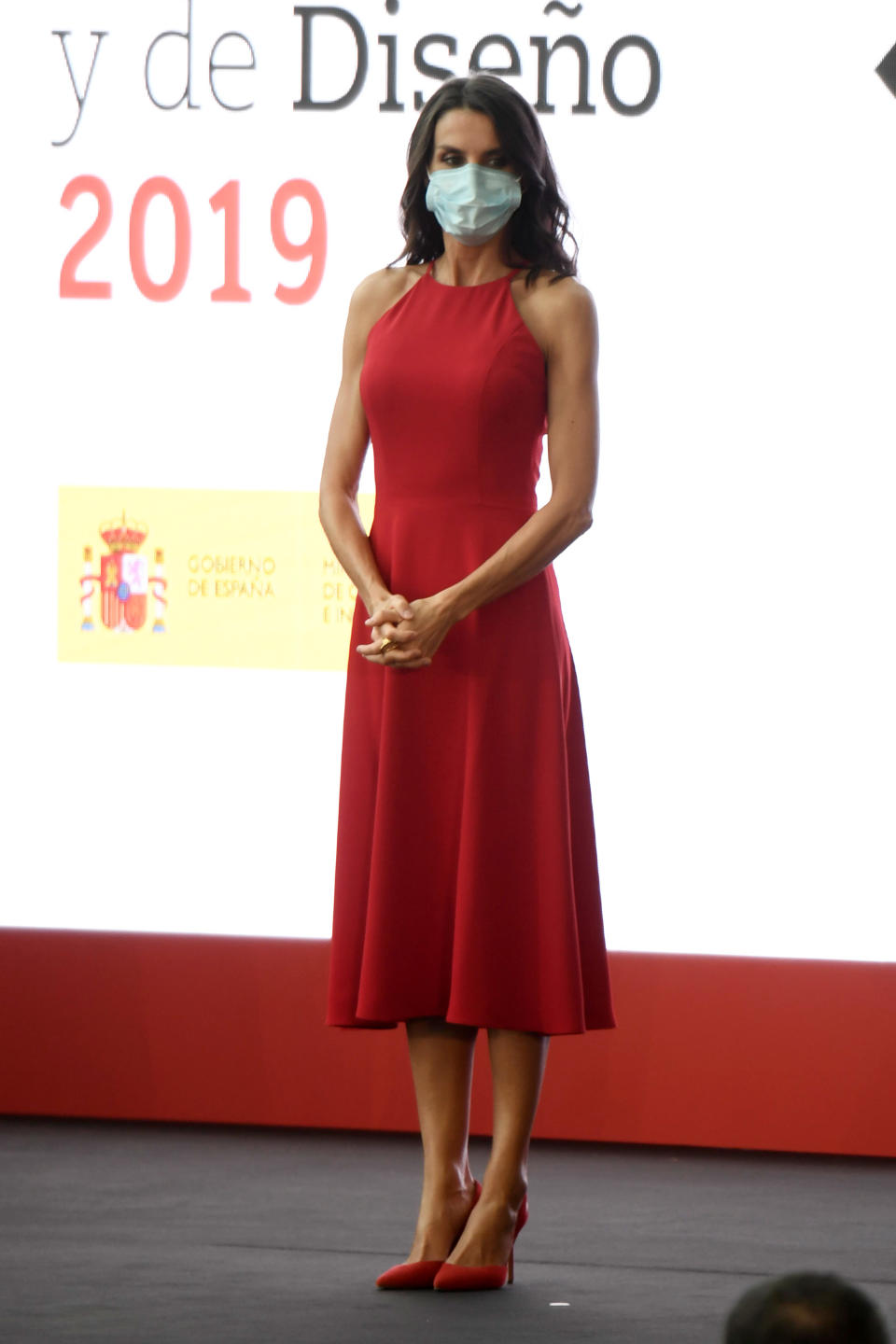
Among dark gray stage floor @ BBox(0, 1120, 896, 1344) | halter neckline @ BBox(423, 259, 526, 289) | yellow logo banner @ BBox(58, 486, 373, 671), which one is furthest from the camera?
yellow logo banner @ BBox(58, 486, 373, 671)

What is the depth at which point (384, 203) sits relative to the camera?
338 centimetres

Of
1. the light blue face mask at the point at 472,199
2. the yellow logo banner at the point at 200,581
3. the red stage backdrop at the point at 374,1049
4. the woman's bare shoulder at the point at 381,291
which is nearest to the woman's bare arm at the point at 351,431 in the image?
the woman's bare shoulder at the point at 381,291

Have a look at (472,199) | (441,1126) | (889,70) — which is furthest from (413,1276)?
(889,70)

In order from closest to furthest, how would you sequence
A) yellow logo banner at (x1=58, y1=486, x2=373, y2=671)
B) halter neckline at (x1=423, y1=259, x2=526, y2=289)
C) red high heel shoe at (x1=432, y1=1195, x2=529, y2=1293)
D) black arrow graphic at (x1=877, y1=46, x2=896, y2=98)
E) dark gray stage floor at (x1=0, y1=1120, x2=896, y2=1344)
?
1. dark gray stage floor at (x1=0, y1=1120, x2=896, y2=1344)
2. red high heel shoe at (x1=432, y1=1195, x2=529, y2=1293)
3. halter neckline at (x1=423, y1=259, x2=526, y2=289)
4. black arrow graphic at (x1=877, y1=46, x2=896, y2=98)
5. yellow logo banner at (x1=58, y1=486, x2=373, y2=671)

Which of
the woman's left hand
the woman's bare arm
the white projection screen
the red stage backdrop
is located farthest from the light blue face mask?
the red stage backdrop

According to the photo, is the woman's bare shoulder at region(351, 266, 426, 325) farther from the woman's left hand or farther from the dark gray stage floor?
the dark gray stage floor

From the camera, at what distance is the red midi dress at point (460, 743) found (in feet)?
7.98

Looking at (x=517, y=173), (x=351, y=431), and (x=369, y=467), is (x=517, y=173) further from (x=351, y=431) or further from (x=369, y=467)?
(x=369, y=467)

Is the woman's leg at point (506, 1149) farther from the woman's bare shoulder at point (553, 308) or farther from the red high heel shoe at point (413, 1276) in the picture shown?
the woman's bare shoulder at point (553, 308)

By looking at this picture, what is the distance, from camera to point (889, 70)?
324cm

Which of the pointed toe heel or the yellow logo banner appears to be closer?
the pointed toe heel

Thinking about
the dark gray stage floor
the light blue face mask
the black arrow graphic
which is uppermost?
the black arrow graphic

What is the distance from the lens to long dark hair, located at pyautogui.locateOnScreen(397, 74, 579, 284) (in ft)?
8.04

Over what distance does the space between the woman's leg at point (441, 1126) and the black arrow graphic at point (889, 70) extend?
1.69 m
